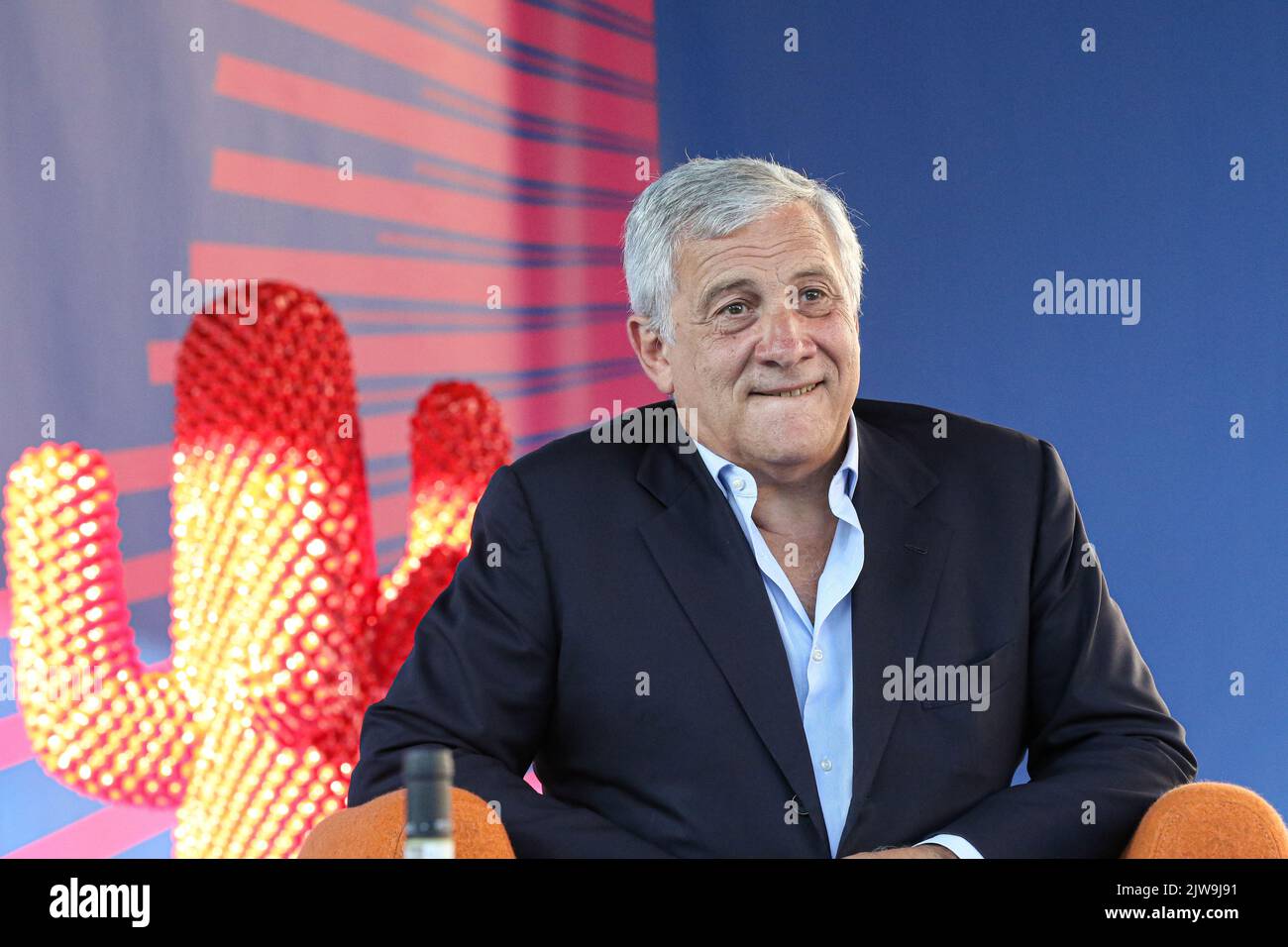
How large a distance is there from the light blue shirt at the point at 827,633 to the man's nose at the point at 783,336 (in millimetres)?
164

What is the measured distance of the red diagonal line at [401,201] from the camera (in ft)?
8.58

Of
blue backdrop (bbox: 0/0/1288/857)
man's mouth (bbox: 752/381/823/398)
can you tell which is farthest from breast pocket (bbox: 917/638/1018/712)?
blue backdrop (bbox: 0/0/1288/857)

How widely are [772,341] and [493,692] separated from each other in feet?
1.88

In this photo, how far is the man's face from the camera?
5.90 feet

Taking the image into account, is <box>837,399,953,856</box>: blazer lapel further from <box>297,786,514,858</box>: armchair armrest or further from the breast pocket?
<box>297,786,514,858</box>: armchair armrest

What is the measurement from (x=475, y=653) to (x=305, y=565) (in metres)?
0.61

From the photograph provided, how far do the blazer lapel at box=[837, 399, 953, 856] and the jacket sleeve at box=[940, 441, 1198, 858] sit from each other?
13cm

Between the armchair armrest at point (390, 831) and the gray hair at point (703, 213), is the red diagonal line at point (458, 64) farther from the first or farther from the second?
the armchair armrest at point (390, 831)

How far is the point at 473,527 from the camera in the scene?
188 centimetres

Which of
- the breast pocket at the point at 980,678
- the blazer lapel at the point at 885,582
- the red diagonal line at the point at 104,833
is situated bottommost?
the red diagonal line at the point at 104,833

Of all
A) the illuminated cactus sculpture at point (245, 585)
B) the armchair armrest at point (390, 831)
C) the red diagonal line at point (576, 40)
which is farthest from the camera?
the red diagonal line at point (576, 40)

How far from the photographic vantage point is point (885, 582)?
1793mm

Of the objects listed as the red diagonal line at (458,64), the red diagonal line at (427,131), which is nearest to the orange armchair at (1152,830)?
the red diagonal line at (427,131)

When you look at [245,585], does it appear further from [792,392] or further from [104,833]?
[792,392]
